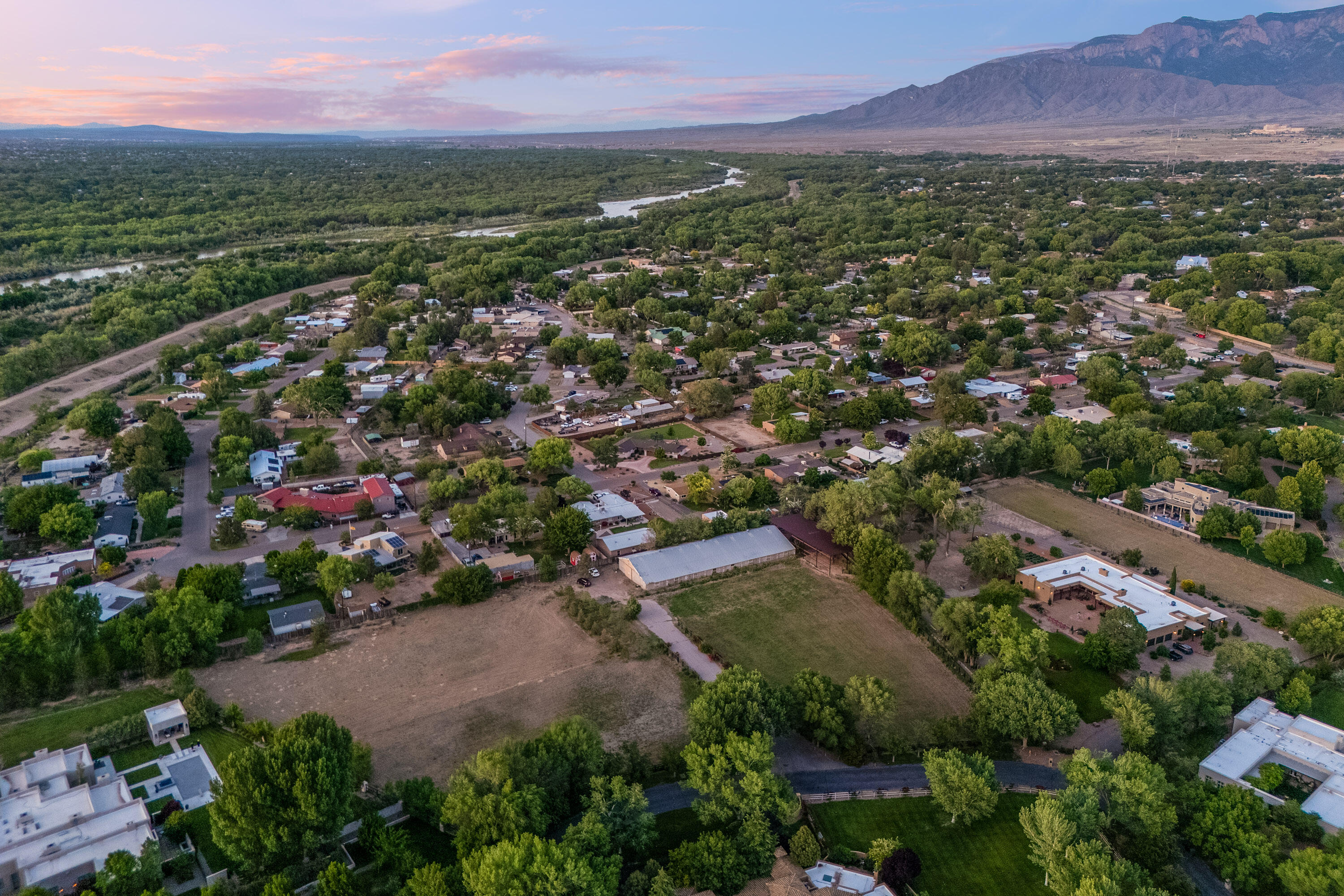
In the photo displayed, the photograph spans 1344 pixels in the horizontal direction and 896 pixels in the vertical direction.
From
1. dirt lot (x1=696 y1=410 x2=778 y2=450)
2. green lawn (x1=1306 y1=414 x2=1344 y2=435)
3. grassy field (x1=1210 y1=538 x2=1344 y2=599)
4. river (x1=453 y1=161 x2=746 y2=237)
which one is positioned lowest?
grassy field (x1=1210 y1=538 x2=1344 y2=599)

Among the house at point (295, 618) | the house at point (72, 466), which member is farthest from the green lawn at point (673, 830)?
the house at point (72, 466)

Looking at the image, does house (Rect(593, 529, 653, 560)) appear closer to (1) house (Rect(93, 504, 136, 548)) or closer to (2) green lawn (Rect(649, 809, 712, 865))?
(2) green lawn (Rect(649, 809, 712, 865))

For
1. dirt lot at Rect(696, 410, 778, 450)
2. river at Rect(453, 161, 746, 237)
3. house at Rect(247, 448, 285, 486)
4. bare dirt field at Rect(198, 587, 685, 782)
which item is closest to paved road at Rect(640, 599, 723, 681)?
bare dirt field at Rect(198, 587, 685, 782)

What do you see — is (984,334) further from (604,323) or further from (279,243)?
(279,243)

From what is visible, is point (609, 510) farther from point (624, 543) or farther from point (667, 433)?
point (667, 433)

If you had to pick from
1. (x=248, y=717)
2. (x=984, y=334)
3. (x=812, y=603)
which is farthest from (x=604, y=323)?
(x=248, y=717)

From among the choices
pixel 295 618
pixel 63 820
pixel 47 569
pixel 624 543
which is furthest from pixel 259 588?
pixel 624 543
